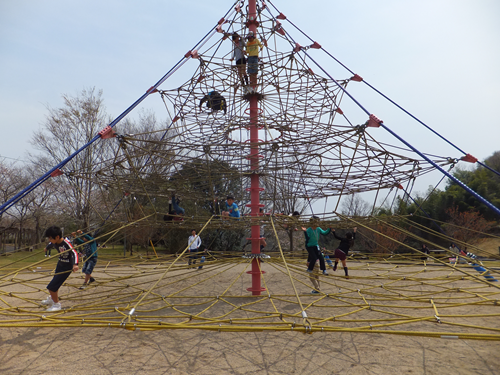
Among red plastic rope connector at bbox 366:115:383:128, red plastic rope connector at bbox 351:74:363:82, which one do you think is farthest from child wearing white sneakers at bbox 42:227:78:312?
red plastic rope connector at bbox 351:74:363:82

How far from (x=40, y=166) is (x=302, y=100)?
1688 cm

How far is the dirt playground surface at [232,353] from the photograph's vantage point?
4219mm

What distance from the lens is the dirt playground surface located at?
13.8ft

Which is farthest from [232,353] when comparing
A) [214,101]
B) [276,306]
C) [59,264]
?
[214,101]

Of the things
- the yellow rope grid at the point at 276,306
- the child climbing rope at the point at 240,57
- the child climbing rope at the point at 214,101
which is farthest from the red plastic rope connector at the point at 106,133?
the child climbing rope at the point at 240,57

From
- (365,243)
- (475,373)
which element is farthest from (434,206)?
(475,373)

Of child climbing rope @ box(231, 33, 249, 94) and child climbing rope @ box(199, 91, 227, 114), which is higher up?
child climbing rope @ box(231, 33, 249, 94)

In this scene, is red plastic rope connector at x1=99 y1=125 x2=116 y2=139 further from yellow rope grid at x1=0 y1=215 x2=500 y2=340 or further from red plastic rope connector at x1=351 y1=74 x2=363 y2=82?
red plastic rope connector at x1=351 y1=74 x2=363 y2=82

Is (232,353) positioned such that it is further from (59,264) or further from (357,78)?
(357,78)

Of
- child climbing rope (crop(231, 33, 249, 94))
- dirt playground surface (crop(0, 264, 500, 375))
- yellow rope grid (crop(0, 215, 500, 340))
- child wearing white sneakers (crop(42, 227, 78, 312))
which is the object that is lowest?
dirt playground surface (crop(0, 264, 500, 375))

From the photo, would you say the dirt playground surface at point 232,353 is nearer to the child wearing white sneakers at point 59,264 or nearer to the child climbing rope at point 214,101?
the child wearing white sneakers at point 59,264

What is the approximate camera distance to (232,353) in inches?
187

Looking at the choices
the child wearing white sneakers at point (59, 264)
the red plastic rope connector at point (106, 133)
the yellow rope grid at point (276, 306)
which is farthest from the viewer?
the child wearing white sneakers at point (59, 264)

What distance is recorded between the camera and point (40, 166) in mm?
19141
